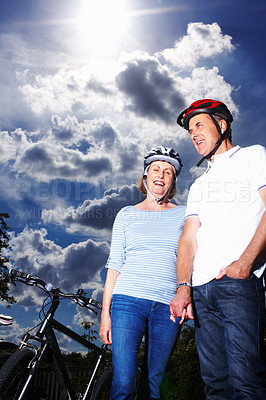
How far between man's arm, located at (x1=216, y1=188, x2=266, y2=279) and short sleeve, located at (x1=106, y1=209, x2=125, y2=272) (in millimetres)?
1543

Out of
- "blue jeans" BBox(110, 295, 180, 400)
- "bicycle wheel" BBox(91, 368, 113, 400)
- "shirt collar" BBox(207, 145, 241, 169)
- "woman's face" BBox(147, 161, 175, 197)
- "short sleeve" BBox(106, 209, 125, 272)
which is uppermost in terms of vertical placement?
"woman's face" BBox(147, 161, 175, 197)

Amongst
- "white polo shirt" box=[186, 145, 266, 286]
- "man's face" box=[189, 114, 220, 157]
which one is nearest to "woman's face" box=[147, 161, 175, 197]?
"man's face" box=[189, 114, 220, 157]

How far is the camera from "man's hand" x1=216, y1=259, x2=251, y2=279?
8.04 feet

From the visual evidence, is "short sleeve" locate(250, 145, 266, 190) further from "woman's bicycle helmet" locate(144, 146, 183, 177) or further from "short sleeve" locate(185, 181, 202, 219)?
"woman's bicycle helmet" locate(144, 146, 183, 177)

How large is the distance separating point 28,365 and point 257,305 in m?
2.73

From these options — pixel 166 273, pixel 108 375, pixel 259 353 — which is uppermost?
pixel 166 273

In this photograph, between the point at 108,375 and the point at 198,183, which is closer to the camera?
the point at 198,183

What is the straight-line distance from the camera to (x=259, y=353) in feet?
7.74

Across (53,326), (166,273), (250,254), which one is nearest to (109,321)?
(166,273)

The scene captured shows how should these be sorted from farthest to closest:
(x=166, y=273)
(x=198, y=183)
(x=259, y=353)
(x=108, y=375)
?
(x=108, y=375), (x=166, y=273), (x=198, y=183), (x=259, y=353)

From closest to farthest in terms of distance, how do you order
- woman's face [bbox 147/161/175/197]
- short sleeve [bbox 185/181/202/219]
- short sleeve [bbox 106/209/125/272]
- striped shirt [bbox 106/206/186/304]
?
short sleeve [bbox 185/181/202/219] → striped shirt [bbox 106/206/186/304] → short sleeve [bbox 106/209/125/272] → woman's face [bbox 147/161/175/197]

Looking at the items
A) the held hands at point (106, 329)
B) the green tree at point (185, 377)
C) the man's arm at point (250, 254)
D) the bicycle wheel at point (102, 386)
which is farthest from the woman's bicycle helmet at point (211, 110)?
the green tree at point (185, 377)

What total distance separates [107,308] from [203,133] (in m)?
1.96

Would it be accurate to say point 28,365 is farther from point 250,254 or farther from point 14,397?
point 250,254
